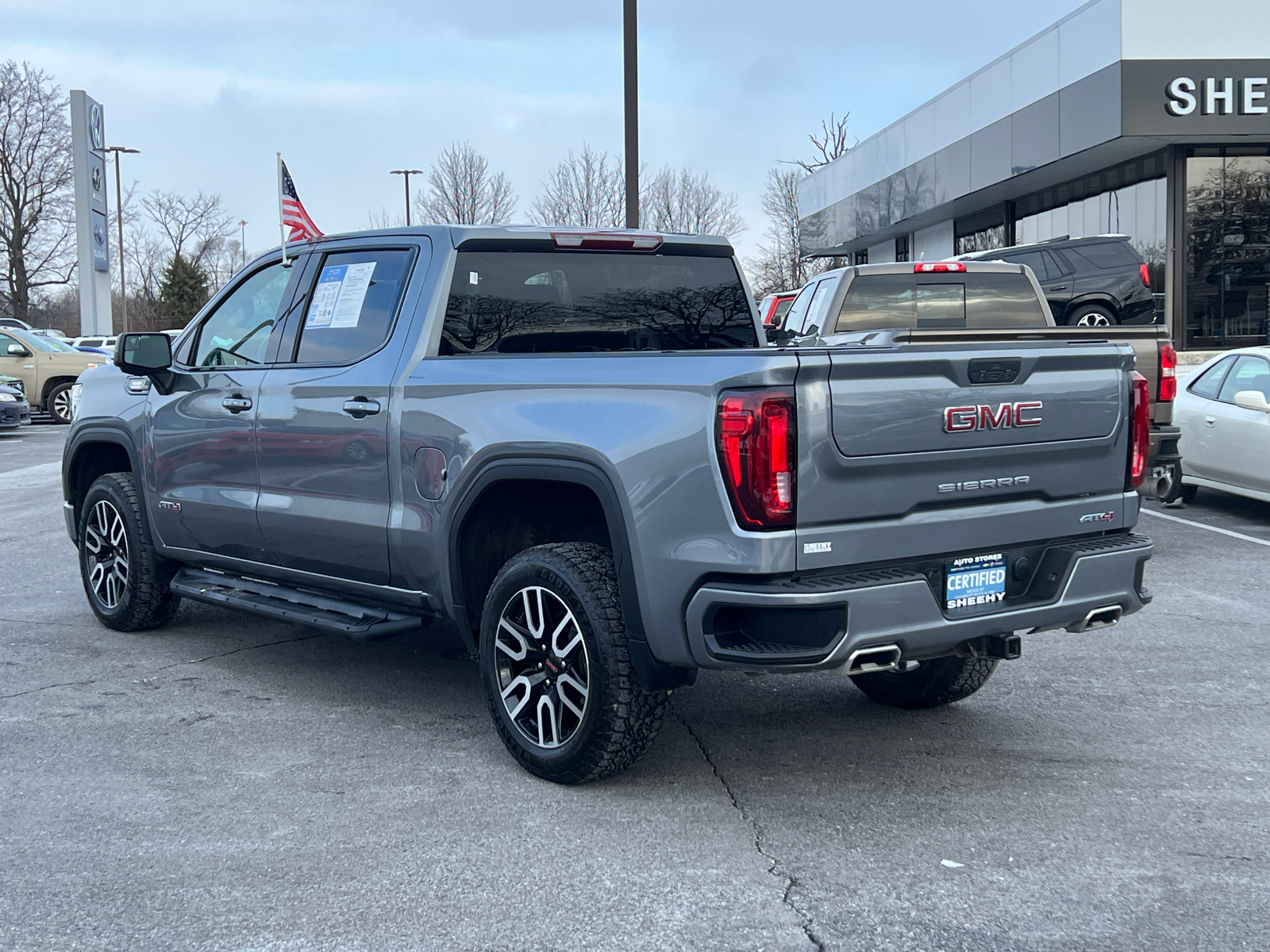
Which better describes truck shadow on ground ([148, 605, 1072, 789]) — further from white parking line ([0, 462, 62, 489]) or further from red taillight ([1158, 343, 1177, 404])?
white parking line ([0, 462, 62, 489])

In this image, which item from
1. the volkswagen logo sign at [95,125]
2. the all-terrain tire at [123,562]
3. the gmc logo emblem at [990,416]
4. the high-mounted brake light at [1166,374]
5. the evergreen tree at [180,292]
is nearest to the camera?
the gmc logo emblem at [990,416]

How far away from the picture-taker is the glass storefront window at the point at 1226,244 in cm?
2438

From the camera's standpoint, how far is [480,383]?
470cm

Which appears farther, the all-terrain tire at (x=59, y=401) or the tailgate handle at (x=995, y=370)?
the all-terrain tire at (x=59, y=401)

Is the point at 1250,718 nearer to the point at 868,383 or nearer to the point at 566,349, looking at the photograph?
the point at 868,383

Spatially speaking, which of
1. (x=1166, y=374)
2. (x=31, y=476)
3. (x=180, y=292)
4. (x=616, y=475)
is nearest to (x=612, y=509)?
(x=616, y=475)

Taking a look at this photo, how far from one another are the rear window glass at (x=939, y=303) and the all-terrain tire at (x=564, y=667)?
21.9 feet

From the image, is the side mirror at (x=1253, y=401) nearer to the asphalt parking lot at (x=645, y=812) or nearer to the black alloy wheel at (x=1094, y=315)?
the asphalt parking lot at (x=645, y=812)

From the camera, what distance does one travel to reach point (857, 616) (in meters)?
3.83

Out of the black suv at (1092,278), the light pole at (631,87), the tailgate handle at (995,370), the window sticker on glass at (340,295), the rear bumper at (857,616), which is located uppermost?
the light pole at (631,87)

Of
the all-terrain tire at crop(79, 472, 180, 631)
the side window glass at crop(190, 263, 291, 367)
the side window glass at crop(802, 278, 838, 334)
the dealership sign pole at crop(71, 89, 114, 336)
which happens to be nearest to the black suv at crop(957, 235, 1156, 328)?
the side window glass at crop(802, 278, 838, 334)

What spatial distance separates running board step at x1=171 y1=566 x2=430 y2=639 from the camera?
5180mm

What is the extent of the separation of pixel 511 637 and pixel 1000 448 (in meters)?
1.80

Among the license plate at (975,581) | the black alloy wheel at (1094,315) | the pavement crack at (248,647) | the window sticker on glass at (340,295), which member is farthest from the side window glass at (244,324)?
the black alloy wheel at (1094,315)
